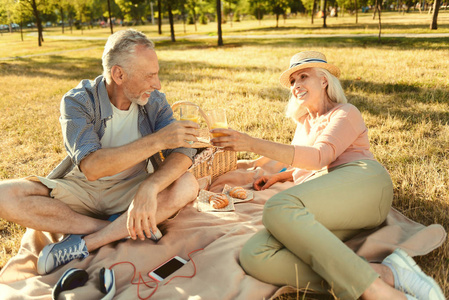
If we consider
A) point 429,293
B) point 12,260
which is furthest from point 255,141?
point 12,260

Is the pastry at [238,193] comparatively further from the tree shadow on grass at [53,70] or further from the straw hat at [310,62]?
the tree shadow on grass at [53,70]

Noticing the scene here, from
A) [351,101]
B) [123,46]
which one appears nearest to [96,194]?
[123,46]

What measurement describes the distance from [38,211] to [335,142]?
255 centimetres

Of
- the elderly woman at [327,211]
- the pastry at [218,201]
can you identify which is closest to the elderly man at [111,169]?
the pastry at [218,201]

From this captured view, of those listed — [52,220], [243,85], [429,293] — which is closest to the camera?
[429,293]

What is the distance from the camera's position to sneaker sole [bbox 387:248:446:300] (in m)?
2.34

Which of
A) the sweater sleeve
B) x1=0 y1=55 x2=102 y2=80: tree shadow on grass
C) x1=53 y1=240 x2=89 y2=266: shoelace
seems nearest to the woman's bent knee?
the sweater sleeve

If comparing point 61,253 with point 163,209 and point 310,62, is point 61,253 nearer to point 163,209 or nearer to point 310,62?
point 163,209

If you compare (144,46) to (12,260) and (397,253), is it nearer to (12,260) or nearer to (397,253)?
(12,260)

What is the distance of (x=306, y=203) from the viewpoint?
2535mm

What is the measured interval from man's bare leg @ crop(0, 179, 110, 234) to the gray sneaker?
124 mm

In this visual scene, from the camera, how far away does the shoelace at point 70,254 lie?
2.88 metres

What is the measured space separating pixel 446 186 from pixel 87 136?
3.62 m

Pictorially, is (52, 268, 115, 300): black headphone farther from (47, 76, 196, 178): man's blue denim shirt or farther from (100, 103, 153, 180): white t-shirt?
(100, 103, 153, 180): white t-shirt
